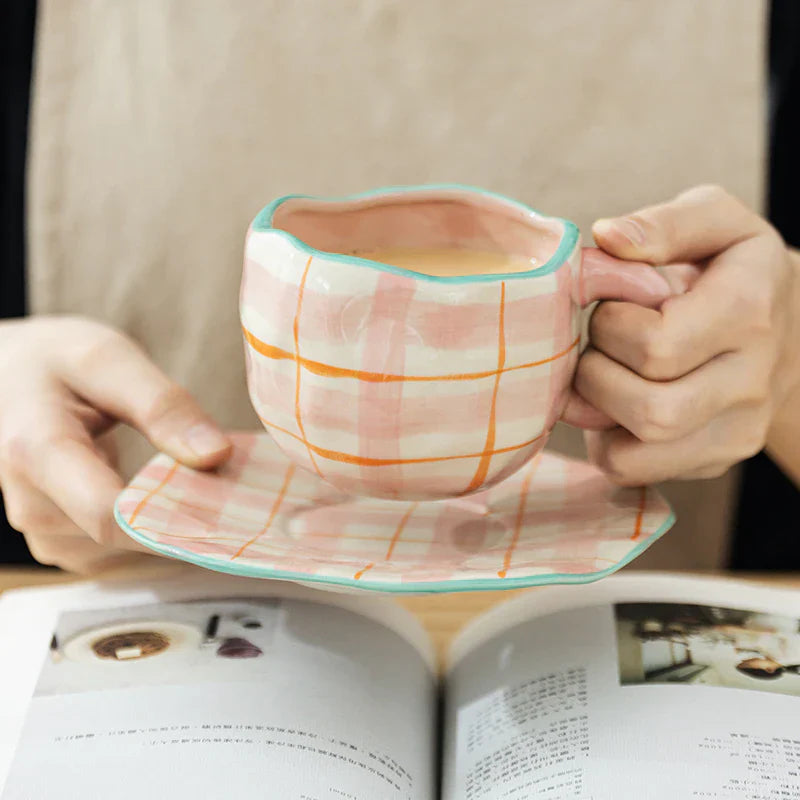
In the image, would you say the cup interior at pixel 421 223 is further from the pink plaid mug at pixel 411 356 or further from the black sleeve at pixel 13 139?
the black sleeve at pixel 13 139

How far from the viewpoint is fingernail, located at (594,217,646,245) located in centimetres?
49

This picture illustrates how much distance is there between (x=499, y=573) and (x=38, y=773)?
0.22m

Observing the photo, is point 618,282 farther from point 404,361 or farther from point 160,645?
point 160,645

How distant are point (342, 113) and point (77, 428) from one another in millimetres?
349

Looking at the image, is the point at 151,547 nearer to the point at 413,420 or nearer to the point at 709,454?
the point at 413,420

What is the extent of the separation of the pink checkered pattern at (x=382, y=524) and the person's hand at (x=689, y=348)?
0.03 meters

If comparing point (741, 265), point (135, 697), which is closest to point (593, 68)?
point (741, 265)

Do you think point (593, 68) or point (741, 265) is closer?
point (741, 265)

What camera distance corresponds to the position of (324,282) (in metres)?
0.42

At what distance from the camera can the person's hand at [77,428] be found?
55 centimetres

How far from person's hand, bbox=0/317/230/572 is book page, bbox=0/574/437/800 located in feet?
0.14

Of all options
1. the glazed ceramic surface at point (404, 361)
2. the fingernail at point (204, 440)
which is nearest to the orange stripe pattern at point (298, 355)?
the glazed ceramic surface at point (404, 361)

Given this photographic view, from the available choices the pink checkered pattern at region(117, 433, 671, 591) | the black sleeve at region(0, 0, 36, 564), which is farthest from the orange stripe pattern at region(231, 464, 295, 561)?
the black sleeve at region(0, 0, 36, 564)

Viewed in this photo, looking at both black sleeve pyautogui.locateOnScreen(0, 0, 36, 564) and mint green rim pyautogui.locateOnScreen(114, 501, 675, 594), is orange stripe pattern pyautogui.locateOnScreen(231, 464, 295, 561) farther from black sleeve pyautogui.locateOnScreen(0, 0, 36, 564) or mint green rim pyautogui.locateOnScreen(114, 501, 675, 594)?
black sleeve pyautogui.locateOnScreen(0, 0, 36, 564)
